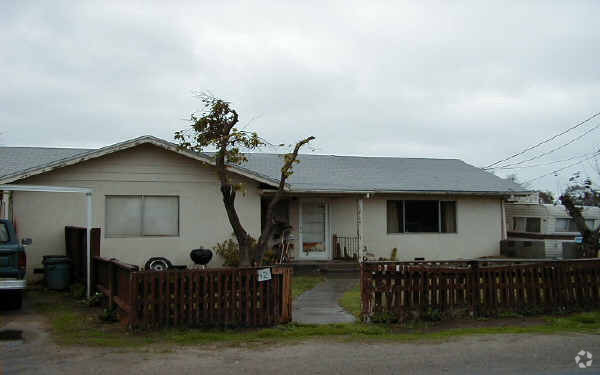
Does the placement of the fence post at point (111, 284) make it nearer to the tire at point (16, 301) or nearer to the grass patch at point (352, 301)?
the tire at point (16, 301)

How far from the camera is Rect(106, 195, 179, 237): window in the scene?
16.0 meters

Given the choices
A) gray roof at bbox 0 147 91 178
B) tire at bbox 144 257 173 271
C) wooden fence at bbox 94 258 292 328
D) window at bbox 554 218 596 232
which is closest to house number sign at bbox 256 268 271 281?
wooden fence at bbox 94 258 292 328

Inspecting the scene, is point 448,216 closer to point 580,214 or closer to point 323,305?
point 580,214

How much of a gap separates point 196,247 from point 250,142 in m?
5.77

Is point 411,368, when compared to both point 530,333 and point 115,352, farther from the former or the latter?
point 115,352

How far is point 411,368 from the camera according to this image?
7.16 metres

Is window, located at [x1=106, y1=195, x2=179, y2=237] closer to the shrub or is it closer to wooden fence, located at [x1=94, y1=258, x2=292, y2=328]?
the shrub

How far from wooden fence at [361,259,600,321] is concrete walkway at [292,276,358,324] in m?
0.81

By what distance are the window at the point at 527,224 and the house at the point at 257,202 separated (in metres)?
1.85

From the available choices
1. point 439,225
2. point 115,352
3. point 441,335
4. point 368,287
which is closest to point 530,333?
point 441,335

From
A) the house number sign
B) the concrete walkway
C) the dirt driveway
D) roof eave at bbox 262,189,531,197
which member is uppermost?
roof eave at bbox 262,189,531,197

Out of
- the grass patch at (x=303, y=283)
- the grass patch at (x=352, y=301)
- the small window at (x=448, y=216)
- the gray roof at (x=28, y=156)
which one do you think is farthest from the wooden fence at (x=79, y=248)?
the small window at (x=448, y=216)

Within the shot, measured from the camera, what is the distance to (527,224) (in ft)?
74.4

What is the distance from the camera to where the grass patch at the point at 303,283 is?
559 inches
